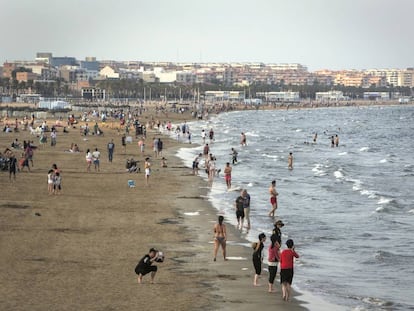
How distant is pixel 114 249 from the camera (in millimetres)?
21516

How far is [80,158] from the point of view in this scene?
4738 cm

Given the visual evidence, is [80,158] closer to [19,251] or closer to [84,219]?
[84,219]

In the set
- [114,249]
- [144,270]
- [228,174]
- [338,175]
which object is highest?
[144,270]

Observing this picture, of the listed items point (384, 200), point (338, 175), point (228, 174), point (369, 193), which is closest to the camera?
point (384, 200)

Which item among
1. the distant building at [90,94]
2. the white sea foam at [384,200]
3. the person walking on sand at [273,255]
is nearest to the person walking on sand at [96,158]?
the white sea foam at [384,200]

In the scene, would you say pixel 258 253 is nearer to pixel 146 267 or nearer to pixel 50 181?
pixel 146 267

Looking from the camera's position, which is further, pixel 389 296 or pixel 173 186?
pixel 173 186

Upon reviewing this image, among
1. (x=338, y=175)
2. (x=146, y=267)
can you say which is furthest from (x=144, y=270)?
(x=338, y=175)

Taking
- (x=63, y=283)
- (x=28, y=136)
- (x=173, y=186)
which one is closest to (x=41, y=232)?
(x=63, y=283)

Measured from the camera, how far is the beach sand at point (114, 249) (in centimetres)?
1666

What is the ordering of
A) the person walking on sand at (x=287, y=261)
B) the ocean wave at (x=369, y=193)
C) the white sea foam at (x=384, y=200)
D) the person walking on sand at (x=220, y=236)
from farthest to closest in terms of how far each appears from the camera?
1. the ocean wave at (x=369, y=193)
2. the white sea foam at (x=384, y=200)
3. the person walking on sand at (x=220, y=236)
4. the person walking on sand at (x=287, y=261)

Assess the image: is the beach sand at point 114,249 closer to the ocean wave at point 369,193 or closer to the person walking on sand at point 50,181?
the person walking on sand at point 50,181

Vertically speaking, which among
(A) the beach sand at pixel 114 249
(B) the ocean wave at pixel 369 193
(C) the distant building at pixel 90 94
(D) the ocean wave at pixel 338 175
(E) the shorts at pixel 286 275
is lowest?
(C) the distant building at pixel 90 94

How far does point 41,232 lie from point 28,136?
43.2 meters
